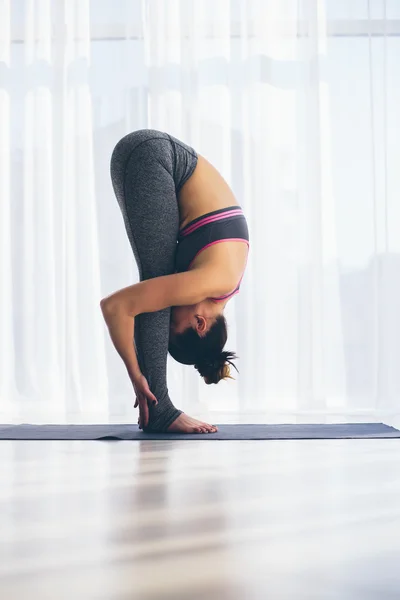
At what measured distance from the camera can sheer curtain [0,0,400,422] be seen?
3760 millimetres

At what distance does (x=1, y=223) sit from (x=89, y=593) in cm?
336

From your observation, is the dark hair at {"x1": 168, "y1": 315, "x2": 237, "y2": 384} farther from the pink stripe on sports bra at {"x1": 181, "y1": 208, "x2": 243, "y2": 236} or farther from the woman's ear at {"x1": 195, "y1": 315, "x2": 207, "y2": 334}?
the pink stripe on sports bra at {"x1": 181, "y1": 208, "x2": 243, "y2": 236}

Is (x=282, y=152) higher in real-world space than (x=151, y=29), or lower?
lower

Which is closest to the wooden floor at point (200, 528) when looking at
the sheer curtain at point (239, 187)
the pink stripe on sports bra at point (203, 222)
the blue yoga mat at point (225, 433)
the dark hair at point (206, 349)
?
the blue yoga mat at point (225, 433)

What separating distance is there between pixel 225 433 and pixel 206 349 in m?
0.28

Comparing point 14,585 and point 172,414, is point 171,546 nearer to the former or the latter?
point 14,585

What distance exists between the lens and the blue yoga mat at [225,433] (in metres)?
2.29

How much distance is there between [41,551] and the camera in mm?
865

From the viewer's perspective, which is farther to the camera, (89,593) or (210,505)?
(210,505)

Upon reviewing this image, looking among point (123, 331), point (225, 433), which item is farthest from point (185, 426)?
point (123, 331)

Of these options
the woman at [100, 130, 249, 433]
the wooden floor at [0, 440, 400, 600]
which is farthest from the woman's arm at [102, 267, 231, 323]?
the wooden floor at [0, 440, 400, 600]

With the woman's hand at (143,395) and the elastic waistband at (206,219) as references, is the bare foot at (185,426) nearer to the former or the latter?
the woman's hand at (143,395)

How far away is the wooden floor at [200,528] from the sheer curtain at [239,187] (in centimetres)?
200

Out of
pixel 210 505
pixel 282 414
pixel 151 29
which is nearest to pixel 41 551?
pixel 210 505
